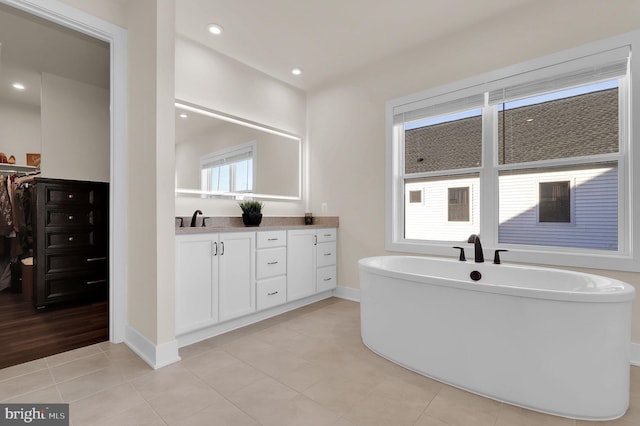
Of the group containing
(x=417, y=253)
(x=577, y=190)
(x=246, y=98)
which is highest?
(x=246, y=98)

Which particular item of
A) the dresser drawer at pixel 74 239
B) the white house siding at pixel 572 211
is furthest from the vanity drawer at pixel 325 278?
the dresser drawer at pixel 74 239

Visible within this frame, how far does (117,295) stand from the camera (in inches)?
97.0

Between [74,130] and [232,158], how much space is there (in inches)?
84.3

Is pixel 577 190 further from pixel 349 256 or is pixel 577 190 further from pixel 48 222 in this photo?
pixel 48 222

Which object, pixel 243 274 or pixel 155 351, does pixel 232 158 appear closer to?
pixel 243 274

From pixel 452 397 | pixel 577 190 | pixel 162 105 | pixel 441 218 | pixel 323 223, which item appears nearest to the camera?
pixel 452 397

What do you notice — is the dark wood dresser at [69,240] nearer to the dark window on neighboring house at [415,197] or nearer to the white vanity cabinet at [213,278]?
the white vanity cabinet at [213,278]

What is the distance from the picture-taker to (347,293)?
3.78 metres

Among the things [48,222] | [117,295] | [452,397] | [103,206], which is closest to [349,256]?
[452,397]

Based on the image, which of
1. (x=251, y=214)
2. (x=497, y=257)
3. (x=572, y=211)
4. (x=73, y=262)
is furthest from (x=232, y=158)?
(x=572, y=211)

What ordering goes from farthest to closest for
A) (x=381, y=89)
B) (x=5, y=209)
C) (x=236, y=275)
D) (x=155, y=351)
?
1. (x=5, y=209)
2. (x=381, y=89)
3. (x=236, y=275)
4. (x=155, y=351)

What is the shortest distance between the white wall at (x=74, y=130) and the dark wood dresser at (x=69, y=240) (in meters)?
0.23

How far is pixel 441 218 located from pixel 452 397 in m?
1.85

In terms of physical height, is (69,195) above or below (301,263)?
above
